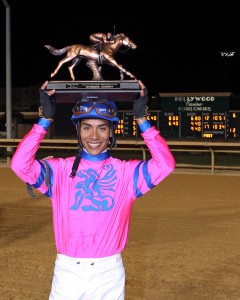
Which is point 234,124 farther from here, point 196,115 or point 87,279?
point 87,279

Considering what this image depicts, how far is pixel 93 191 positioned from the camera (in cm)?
278

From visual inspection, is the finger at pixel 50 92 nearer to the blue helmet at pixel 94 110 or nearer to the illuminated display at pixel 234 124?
the blue helmet at pixel 94 110

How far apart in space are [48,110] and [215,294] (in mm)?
2788

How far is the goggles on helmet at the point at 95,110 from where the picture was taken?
2814 millimetres

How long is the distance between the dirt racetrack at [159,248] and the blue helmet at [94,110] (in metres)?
→ 2.36

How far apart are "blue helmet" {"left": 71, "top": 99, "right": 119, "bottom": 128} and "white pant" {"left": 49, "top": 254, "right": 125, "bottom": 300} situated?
2.59ft

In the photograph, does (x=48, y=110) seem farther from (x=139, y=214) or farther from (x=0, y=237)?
(x=139, y=214)

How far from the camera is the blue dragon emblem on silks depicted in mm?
2762

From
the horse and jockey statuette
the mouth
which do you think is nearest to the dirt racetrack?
the horse and jockey statuette

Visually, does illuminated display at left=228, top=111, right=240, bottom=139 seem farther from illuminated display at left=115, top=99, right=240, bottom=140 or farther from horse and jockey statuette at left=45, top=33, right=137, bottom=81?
horse and jockey statuette at left=45, top=33, right=137, bottom=81

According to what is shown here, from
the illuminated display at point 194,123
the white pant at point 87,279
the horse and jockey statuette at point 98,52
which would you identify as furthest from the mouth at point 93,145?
the illuminated display at point 194,123

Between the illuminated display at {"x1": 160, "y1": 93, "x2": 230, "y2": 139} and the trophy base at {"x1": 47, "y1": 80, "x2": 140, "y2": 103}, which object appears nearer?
the trophy base at {"x1": 47, "y1": 80, "x2": 140, "y2": 103}

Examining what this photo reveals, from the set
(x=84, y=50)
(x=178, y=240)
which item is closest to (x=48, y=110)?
(x=84, y=50)

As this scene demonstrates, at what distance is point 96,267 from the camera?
2691mm
